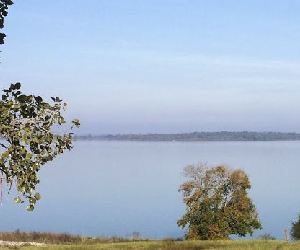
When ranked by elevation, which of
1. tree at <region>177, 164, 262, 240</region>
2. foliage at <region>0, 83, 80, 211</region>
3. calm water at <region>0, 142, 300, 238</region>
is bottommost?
calm water at <region>0, 142, 300, 238</region>

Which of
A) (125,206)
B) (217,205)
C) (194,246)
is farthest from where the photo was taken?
(125,206)

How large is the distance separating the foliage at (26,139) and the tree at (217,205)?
46.3 metres

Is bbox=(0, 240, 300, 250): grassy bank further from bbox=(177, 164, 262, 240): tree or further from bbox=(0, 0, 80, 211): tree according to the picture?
bbox=(0, 0, 80, 211): tree

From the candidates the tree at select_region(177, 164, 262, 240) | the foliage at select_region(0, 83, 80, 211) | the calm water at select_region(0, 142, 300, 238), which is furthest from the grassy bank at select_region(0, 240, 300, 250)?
the calm water at select_region(0, 142, 300, 238)

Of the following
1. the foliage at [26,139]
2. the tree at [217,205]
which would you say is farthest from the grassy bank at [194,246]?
the foliage at [26,139]

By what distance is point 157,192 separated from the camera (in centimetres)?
12862

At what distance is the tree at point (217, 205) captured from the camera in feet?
175

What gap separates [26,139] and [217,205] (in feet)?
163

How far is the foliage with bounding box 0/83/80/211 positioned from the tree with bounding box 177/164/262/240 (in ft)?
152

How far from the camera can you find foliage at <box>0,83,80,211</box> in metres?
7.08

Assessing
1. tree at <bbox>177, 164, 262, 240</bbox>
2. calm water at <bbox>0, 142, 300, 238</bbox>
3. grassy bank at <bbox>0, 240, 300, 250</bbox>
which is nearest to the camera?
grassy bank at <bbox>0, 240, 300, 250</bbox>

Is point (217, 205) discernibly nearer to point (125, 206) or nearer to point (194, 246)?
point (194, 246)

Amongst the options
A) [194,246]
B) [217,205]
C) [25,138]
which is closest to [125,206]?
[217,205]

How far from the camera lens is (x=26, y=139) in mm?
7082
